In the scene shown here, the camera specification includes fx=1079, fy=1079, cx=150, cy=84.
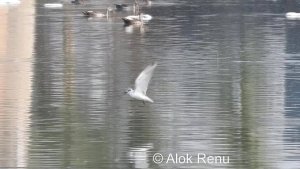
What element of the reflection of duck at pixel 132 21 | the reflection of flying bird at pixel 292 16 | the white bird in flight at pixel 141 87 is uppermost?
the white bird in flight at pixel 141 87

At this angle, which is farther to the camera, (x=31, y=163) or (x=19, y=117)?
(x=19, y=117)

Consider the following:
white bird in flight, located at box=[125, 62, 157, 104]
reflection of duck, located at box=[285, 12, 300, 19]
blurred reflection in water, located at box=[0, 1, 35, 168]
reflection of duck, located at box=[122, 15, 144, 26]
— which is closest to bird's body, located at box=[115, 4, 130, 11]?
blurred reflection in water, located at box=[0, 1, 35, 168]

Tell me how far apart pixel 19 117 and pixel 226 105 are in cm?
517

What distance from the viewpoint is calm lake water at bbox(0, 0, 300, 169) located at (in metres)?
19.7

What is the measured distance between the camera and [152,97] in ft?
90.0

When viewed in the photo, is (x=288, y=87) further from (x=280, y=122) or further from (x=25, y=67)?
(x=25, y=67)

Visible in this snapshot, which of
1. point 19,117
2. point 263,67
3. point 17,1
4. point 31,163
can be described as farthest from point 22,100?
point 17,1

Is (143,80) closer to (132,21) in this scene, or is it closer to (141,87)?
(141,87)

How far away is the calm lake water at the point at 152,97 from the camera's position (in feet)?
64.6

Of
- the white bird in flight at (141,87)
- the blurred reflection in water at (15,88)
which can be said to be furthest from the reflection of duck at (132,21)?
the white bird in flight at (141,87)

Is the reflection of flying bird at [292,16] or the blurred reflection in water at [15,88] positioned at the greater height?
the blurred reflection in water at [15,88]

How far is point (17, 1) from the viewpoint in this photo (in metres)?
79.1

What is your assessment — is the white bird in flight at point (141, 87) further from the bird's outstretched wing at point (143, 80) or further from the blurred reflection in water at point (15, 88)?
the blurred reflection in water at point (15, 88)

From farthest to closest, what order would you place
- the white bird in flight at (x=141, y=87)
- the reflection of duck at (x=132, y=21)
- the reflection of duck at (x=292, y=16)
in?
the reflection of duck at (x=292, y=16) < the reflection of duck at (x=132, y=21) < the white bird in flight at (x=141, y=87)
